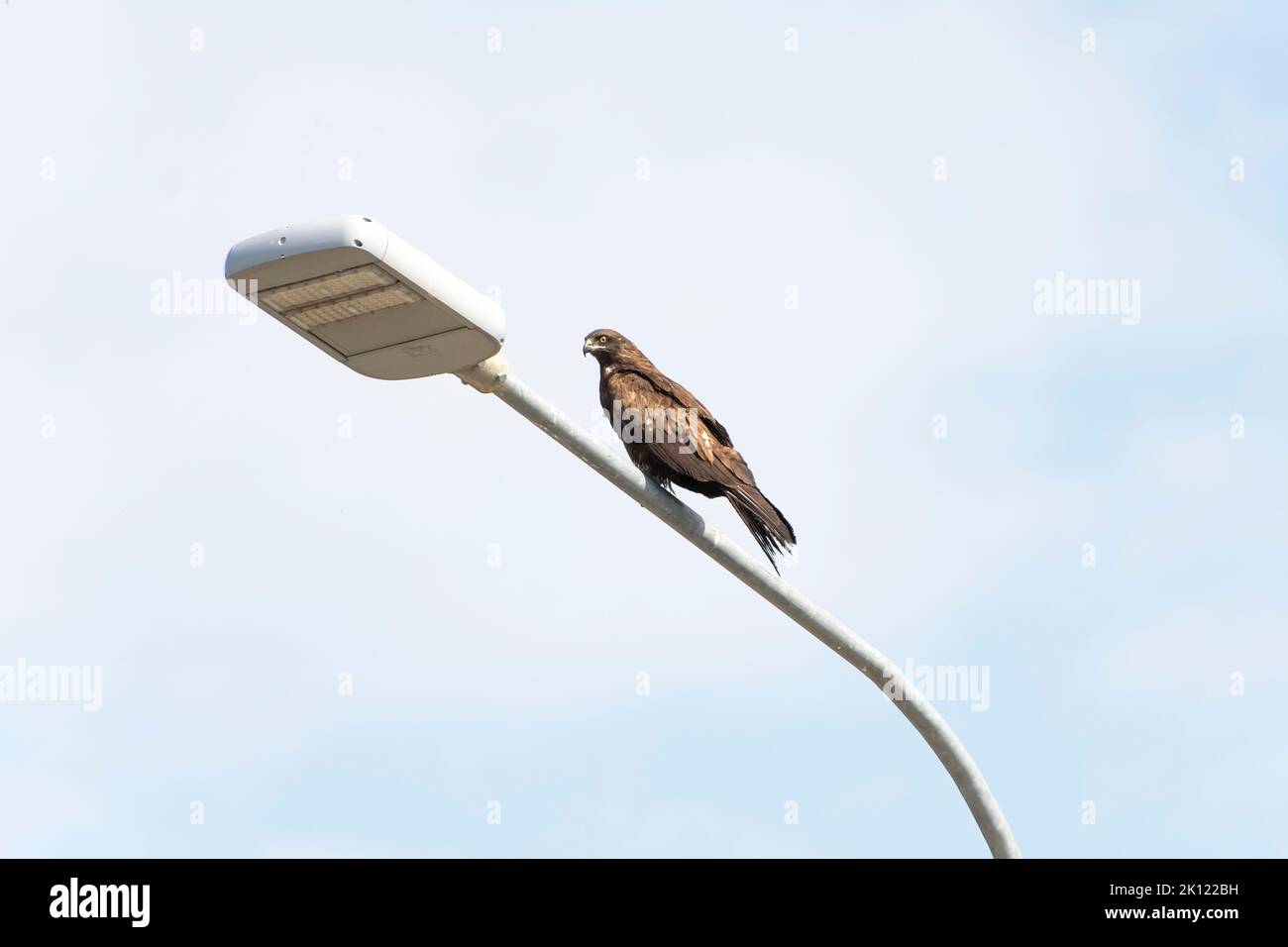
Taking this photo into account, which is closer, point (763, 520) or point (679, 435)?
point (763, 520)

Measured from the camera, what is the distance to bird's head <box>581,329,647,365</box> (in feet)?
34.6

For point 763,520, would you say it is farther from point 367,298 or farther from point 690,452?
point 367,298

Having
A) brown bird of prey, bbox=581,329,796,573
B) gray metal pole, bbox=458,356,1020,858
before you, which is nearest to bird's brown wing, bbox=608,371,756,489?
brown bird of prey, bbox=581,329,796,573

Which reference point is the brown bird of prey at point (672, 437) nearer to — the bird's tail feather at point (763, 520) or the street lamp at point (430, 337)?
the bird's tail feather at point (763, 520)

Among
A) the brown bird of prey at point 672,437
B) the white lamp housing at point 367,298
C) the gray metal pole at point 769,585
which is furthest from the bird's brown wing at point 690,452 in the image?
the white lamp housing at point 367,298

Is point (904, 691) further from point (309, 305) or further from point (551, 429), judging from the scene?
point (309, 305)

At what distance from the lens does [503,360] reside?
530 cm

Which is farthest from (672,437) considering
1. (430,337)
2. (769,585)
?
(430,337)

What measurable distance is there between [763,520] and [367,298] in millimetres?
3266

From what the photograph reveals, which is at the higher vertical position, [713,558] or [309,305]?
[309,305]

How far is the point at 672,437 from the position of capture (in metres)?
8.99

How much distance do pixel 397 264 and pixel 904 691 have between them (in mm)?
2431

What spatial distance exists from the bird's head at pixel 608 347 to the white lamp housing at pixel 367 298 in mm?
5167
